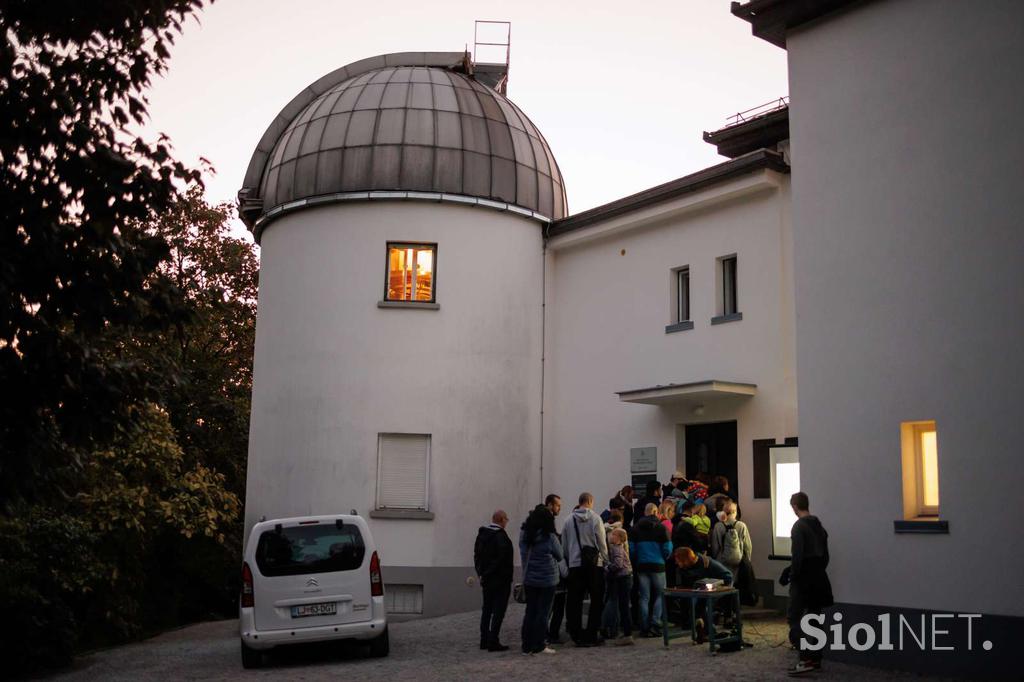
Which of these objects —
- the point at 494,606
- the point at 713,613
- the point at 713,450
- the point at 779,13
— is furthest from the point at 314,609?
the point at 779,13

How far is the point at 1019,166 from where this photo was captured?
1059 cm

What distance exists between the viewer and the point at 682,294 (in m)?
18.1

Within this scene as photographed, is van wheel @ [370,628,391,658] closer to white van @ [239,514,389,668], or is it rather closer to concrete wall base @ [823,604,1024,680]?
white van @ [239,514,389,668]

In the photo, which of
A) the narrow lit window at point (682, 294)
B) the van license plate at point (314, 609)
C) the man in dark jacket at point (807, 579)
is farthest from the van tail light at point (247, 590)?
the narrow lit window at point (682, 294)

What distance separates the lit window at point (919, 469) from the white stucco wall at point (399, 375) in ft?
30.8

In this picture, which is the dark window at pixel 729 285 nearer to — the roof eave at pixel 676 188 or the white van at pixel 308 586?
the roof eave at pixel 676 188

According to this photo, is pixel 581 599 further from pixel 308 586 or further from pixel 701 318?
pixel 701 318

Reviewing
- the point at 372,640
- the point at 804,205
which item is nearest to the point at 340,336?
the point at 372,640

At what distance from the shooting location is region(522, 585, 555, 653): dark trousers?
42.0ft

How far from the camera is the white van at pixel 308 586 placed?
12.9 metres

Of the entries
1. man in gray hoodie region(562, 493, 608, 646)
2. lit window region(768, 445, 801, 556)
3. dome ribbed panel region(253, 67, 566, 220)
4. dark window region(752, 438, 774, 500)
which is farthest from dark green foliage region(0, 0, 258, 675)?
dome ribbed panel region(253, 67, 566, 220)

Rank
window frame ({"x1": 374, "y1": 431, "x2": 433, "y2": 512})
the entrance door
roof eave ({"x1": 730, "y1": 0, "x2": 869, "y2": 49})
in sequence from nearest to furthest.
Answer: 1. roof eave ({"x1": 730, "y1": 0, "x2": 869, "y2": 49})
2. the entrance door
3. window frame ({"x1": 374, "y1": 431, "x2": 433, "y2": 512})

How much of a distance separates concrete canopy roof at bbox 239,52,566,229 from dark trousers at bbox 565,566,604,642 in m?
8.87

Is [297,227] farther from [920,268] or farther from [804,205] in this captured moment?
[920,268]
